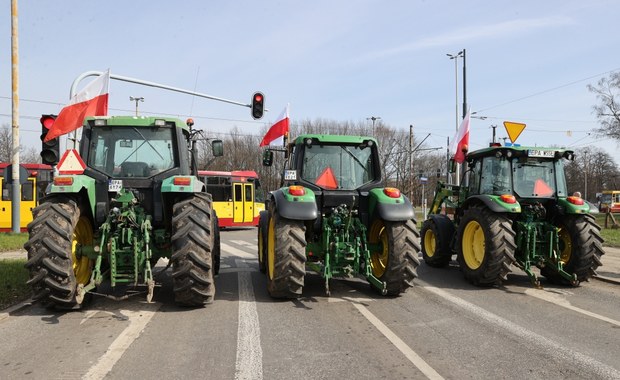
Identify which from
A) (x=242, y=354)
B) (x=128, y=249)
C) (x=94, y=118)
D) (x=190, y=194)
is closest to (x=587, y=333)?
(x=242, y=354)

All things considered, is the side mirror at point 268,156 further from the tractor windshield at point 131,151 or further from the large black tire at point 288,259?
the large black tire at point 288,259

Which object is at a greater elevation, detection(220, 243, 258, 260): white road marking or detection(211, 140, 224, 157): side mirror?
detection(211, 140, 224, 157): side mirror

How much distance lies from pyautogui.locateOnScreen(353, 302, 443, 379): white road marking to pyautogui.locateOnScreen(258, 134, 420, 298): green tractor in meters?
0.89

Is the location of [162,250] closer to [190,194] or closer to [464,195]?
[190,194]

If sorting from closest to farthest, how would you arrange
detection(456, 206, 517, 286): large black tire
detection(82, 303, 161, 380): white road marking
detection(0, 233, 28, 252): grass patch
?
detection(82, 303, 161, 380): white road marking → detection(456, 206, 517, 286): large black tire → detection(0, 233, 28, 252): grass patch

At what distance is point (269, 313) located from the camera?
20.1 ft

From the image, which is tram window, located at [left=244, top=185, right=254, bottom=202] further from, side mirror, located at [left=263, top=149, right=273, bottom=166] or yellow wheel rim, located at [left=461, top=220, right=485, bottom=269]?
yellow wheel rim, located at [left=461, top=220, right=485, bottom=269]

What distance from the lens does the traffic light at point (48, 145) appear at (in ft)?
28.0

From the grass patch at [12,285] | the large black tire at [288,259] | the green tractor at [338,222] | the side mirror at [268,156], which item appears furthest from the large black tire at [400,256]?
the grass patch at [12,285]

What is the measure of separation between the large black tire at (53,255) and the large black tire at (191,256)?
4.03ft

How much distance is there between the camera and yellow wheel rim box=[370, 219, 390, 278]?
24.4 ft

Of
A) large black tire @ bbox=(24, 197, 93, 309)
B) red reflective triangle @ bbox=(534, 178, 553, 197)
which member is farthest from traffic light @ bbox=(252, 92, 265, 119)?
large black tire @ bbox=(24, 197, 93, 309)

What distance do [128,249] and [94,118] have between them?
88.1 inches

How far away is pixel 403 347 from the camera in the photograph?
4.76 meters
